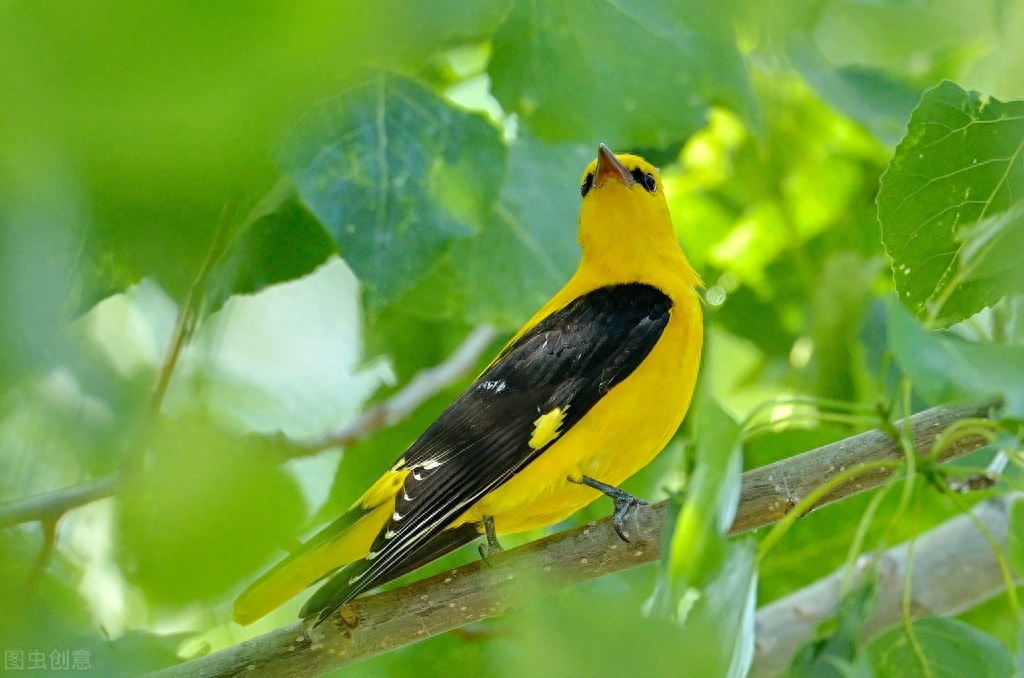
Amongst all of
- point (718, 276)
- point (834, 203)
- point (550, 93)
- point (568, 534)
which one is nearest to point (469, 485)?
point (568, 534)

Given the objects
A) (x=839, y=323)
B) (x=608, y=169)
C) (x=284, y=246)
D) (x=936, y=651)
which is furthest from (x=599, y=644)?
(x=839, y=323)

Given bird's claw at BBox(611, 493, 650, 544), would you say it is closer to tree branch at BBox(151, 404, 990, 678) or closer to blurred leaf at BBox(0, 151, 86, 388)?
tree branch at BBox(151, 404, 990, 678)

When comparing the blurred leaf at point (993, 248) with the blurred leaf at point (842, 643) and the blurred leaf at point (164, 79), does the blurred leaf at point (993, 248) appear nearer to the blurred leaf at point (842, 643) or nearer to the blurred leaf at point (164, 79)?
the blurred leaf at point (842, 643)

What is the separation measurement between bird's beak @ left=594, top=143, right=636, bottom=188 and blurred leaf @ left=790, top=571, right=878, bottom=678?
129 cm

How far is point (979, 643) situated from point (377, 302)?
133 cm

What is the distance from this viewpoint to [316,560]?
2.21 meters

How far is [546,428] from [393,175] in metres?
0.64

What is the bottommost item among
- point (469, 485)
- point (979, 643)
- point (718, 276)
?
point (979, 643)

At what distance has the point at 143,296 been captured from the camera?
2.35 metres

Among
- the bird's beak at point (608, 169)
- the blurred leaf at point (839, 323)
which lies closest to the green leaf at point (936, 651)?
the bird's beak at point (608, 169)

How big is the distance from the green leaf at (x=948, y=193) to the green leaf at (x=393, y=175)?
32.8 inches

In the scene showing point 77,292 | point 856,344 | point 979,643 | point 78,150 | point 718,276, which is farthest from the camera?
Answer: point 718,276

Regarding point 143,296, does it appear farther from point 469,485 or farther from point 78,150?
point 78,150

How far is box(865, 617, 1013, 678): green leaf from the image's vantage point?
76.5 inches
